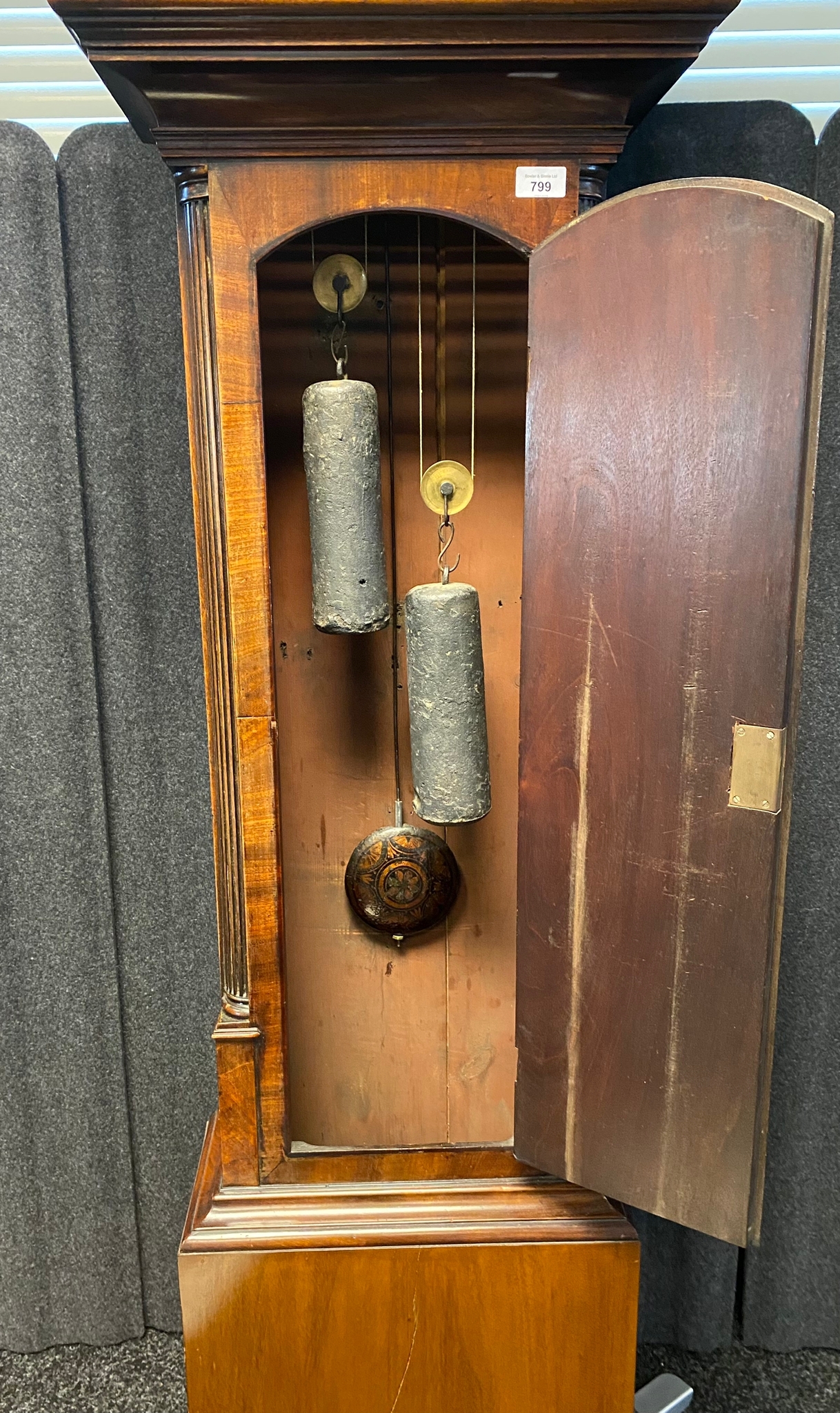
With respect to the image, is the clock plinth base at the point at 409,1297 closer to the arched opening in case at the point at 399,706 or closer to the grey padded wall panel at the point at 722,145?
the arched opening in case at the point at 399,706

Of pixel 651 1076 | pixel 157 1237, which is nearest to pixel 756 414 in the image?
pixel 651 1076

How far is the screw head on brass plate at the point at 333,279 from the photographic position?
3.76 ft

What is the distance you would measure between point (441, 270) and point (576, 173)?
0.27 meters

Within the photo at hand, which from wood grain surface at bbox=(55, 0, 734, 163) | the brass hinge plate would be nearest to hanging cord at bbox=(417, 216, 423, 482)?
wood grain surface at bbox=(55, 0, 734, 163)

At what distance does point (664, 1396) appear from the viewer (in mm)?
1331

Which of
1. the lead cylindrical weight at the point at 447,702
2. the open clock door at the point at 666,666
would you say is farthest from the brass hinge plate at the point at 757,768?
the lead cylindrical weight at the point at 447,702

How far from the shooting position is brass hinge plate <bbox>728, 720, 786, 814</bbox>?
0.78 metres

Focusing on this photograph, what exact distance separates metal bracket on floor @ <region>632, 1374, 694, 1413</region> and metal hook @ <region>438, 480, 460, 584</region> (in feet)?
3.53

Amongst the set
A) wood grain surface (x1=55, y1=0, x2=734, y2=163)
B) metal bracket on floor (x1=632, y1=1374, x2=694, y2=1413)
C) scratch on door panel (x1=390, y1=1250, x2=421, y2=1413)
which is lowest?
metal bracket on floor (x1=632, y1=1374, x2=694, y2=1413)

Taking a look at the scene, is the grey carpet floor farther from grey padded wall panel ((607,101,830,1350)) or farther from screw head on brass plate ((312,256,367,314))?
grey padded wall panel ((607,101,830,1350))

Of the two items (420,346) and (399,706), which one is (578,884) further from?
(420,346)

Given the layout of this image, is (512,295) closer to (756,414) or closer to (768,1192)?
(756,414)

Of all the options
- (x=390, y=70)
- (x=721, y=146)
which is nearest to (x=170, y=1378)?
(x=390, y=70)

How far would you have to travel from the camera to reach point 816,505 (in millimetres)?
1346
